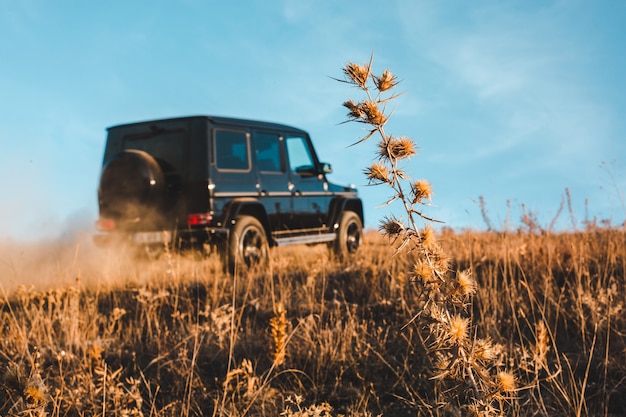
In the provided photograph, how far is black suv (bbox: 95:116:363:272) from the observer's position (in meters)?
7.27

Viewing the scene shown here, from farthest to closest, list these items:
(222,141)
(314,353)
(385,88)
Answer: (222,141) < (314,353) < (385,88)

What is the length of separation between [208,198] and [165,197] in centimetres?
67

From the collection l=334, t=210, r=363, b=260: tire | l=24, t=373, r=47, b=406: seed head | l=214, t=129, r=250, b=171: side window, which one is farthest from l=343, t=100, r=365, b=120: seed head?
l=334, t=210, r=363, b=260: tire

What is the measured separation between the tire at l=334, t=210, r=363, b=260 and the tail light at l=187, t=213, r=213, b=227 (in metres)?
2.85

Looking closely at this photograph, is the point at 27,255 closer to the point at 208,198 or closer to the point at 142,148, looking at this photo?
the point at 142,148

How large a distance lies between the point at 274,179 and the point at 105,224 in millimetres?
2410

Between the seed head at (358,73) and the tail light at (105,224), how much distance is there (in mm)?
6813

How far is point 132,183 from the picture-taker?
7414mm

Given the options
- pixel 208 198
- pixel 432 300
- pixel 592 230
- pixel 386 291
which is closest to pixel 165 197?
pixel 208 198

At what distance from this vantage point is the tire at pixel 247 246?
7.30m

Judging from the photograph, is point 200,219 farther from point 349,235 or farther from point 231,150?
point 349,235

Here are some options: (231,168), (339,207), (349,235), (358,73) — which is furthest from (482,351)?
(349,235)

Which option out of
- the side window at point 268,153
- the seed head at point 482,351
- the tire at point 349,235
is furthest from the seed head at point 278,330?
the tire at point 349,235

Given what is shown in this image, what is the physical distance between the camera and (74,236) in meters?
9.21
